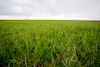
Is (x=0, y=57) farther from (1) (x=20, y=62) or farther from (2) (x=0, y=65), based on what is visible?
(1) (x=20, y=62)

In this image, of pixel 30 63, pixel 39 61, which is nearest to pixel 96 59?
pixel 39 61

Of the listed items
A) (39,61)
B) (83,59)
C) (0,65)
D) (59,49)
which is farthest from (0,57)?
(83,59)

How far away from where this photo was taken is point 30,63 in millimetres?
783

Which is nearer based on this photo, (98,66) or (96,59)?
(98,66)

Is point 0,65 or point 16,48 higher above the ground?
point 16,48

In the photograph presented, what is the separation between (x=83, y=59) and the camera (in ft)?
2.87

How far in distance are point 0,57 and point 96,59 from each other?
1.67 metres

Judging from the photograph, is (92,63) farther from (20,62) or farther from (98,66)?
(20,62)

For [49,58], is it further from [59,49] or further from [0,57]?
[0,57]

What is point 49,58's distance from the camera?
887mm

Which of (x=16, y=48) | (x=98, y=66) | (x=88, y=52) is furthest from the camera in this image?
(x=16, y=48)

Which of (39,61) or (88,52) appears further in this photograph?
(88,52)

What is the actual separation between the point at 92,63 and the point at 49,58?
0.69 m

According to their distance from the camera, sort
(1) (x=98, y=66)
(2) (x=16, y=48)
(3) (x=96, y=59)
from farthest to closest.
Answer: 1. (2) (x=16, y=48)
2. (3) (x=96, y=59)
3. (1) (x=98, y=66)
